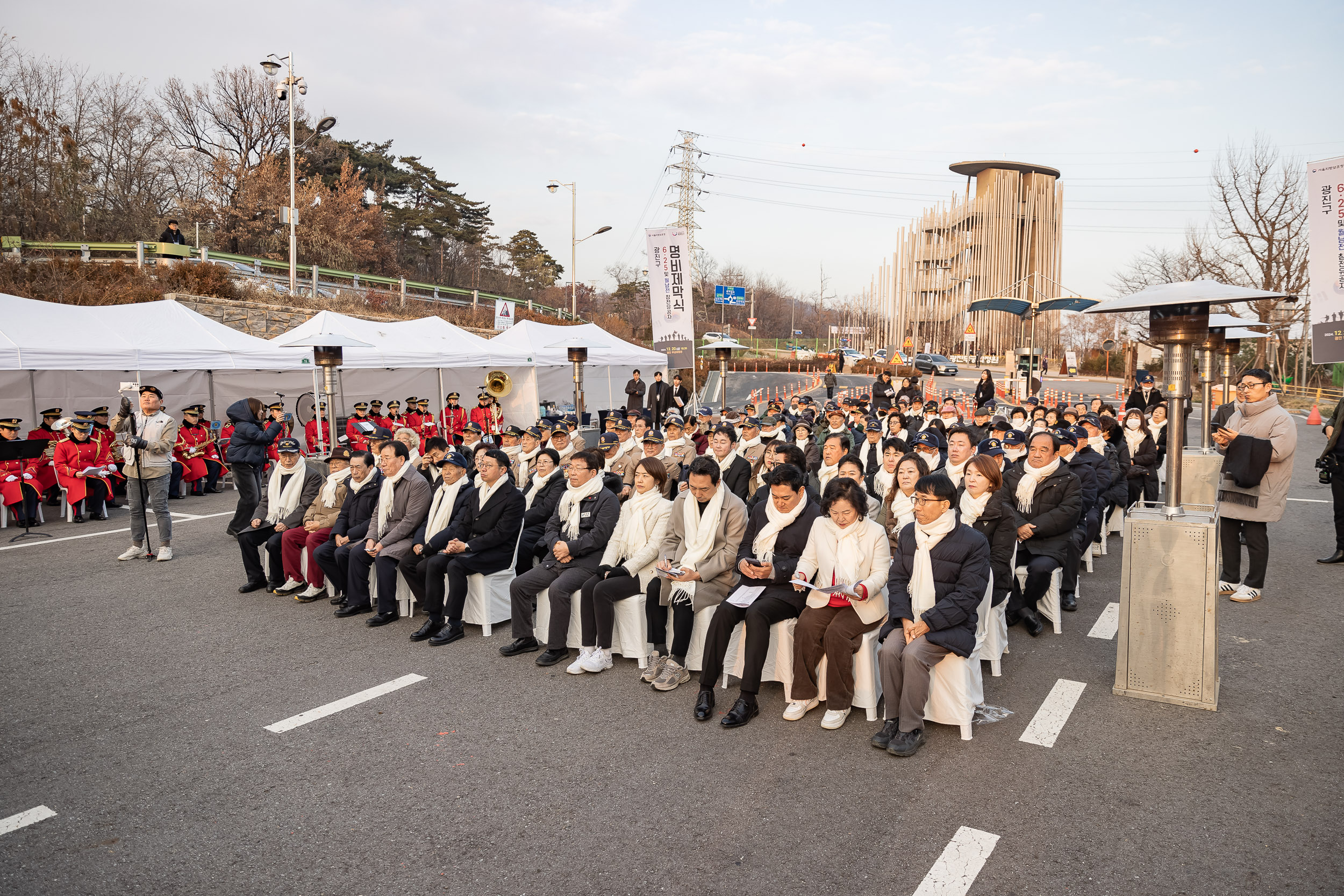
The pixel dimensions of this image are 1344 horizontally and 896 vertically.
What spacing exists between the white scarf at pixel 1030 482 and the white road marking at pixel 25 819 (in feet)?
22.1

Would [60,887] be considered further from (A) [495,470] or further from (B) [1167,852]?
(B) [1167,852]

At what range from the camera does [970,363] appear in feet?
200

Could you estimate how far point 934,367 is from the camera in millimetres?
47312

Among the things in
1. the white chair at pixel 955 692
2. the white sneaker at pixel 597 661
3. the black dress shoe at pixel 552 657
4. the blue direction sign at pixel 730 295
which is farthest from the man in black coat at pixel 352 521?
the blue direction sign at pixel 730 295

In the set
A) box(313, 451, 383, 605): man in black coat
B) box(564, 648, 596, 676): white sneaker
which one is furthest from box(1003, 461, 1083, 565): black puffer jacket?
box(313, 451, 383, 605): man in black coat

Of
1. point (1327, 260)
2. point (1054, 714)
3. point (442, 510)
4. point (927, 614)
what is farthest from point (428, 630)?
point (1327, 260)

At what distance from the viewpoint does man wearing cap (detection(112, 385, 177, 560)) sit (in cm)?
860

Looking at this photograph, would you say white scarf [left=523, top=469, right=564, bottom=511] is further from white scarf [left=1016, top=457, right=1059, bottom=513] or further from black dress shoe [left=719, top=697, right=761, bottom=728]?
white scarf [left=1016, top=457, right=1059, bottom=513]

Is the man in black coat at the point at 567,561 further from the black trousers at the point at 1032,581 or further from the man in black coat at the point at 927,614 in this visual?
the black trousers at the point at 1032,581

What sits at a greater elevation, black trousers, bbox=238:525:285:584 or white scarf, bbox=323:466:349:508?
white scarf, bbox=323:466:349:508

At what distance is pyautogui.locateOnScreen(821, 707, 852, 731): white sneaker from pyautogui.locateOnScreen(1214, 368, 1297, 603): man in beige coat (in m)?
3.89

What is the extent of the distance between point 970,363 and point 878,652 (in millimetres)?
61368

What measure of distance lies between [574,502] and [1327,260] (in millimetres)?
6282

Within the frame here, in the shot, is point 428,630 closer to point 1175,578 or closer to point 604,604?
point 604,604
